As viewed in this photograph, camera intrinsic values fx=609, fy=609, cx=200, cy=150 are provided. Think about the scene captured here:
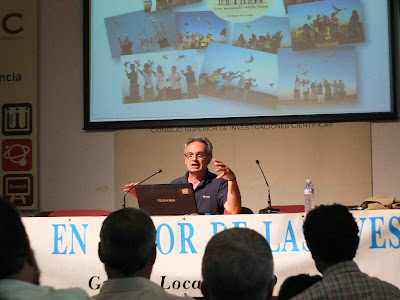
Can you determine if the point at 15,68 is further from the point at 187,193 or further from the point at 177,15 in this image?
the point at 187,193

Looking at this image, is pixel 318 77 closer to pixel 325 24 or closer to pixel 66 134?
pixel 325 24

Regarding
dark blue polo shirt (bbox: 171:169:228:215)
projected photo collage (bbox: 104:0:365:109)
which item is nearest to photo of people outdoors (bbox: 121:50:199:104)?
projected photo collage (bbox: 104:0:365:109)

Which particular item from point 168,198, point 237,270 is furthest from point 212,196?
point 237,270

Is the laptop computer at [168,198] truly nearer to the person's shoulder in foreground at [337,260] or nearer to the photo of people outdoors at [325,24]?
the person's shoulder in foreground at [337,260]

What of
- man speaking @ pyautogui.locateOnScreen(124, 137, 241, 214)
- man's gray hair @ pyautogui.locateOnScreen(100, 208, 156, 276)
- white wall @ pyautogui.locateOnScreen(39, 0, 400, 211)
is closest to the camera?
man's gray hair @ pyautogui.locateOnScreen(100, 208, 156, 276)

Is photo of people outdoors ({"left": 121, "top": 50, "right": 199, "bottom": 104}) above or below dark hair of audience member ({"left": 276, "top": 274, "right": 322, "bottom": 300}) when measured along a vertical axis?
above

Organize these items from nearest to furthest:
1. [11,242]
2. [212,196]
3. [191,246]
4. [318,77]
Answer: [11,242], [191,246], [212,196], [318,77]

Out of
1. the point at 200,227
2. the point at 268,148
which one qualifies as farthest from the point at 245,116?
the point at 200,227

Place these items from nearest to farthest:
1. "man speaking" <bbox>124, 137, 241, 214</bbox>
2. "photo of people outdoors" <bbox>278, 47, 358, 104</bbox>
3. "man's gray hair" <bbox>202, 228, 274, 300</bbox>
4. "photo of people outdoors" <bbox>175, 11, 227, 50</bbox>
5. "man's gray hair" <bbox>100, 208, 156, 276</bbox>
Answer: "man's gray hair" <bbox>202, 228, 274, 300</bbox>, "man's gray hair" <bbox>100, 208, 156, 276</bbox>, "man speaking" <bbox>124, 137, 241, 214</bbox>, "photo of people outdoors" <bbox>278, 47, 358, 104</bbox>, "photo of people outdoors" <bbox>175, 11, 227, 50</bbox>

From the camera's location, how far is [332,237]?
1.68 meters

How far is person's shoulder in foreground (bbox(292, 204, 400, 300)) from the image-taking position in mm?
1516

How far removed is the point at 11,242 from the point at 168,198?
2258 mm

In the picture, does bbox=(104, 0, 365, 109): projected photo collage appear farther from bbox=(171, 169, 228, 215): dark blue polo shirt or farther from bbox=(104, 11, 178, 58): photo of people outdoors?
bbox=(171, 169, 228, 215): dark blue polo shirt

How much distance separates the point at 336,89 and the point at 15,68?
9.46 ft
